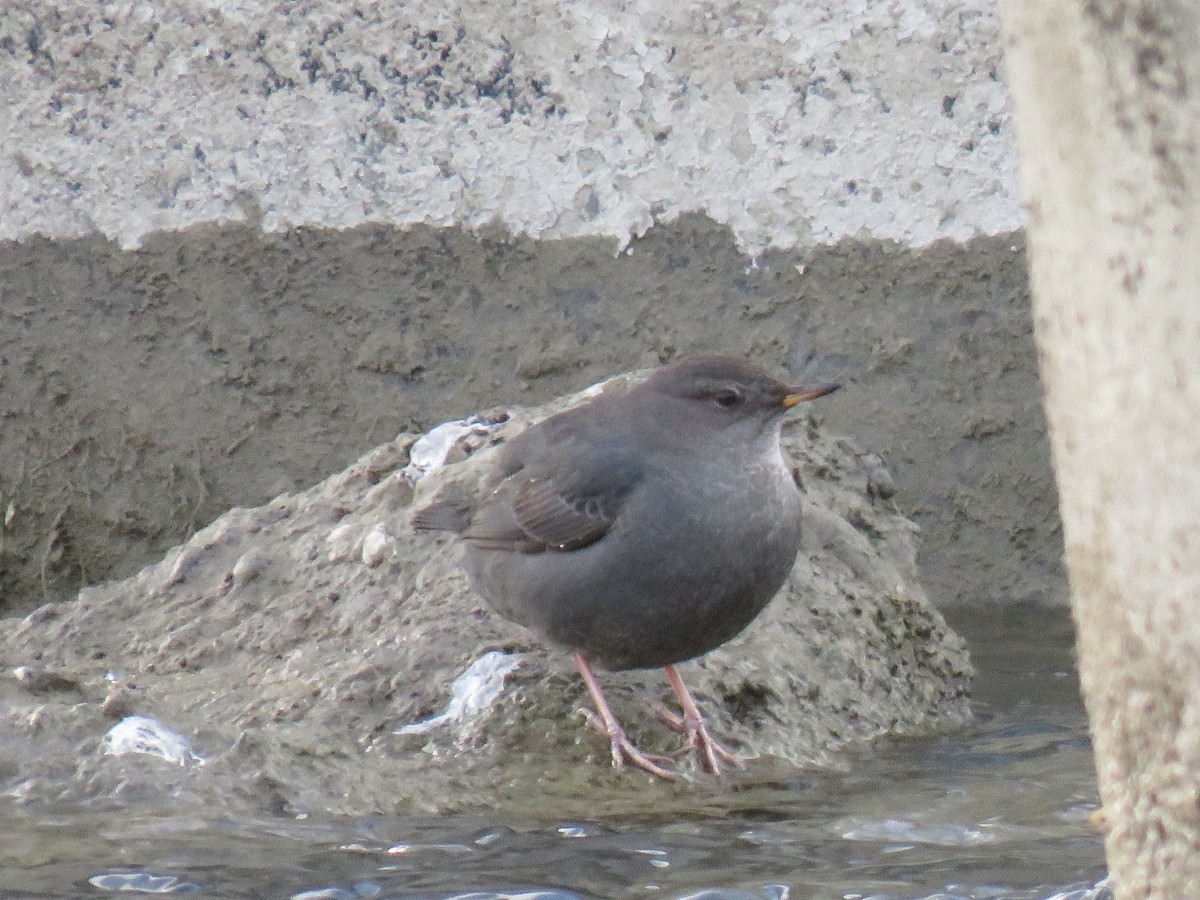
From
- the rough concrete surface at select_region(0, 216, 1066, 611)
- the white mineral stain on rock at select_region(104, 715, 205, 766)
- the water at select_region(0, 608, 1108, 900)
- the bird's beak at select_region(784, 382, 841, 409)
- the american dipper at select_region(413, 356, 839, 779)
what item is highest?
the rough concrete surface at select_region(0, 216, 1066, 611)

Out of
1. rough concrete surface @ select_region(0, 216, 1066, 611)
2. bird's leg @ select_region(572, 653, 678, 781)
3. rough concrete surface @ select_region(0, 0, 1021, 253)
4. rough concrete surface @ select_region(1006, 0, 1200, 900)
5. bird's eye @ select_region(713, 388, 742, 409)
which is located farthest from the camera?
rough concrete surface @ select_region(0, 216, 1066, 611)

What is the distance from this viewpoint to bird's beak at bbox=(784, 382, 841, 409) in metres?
4.32

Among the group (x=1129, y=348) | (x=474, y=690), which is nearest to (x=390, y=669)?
(x=474, y=690)

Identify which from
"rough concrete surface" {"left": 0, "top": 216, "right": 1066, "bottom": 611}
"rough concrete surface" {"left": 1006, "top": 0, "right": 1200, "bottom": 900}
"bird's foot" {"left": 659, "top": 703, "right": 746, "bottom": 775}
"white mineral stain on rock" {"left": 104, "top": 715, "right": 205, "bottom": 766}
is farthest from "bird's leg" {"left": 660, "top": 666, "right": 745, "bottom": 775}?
"rough concrete surface" {"left": 0, "top": 216, "right": 1066, "bottom": 611}

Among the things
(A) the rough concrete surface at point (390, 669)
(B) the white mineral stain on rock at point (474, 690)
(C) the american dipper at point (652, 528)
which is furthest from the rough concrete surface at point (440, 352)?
(B) the white mineral stain on rock at point (474, 690)

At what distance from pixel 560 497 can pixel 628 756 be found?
2.08 feet

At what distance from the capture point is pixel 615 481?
14.3 ft

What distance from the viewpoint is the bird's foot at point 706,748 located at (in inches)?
169

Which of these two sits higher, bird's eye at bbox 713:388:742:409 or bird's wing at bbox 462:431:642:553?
bird's eye at bbox 713:388:742:409

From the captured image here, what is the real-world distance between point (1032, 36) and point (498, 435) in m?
3.38

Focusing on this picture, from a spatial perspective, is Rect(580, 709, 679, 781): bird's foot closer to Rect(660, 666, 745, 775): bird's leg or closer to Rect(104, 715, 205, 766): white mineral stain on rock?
Rect(660, 666, 745, 775): bird's leg

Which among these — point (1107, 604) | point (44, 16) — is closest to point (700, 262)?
point (44, 16)

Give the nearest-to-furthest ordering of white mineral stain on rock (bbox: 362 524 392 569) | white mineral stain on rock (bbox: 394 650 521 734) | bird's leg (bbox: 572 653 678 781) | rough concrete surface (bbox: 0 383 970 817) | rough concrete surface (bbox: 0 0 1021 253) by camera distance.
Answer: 1. rough concrete surface (bbox: 0 383 970 817)
2. bird's leg (bbox: 572 653 678 781)
3. white mineral stain on rock (bbox: 394 650 521 734)
4. white mineral stain on rock (bbox: 362 524 392 569)
5. rough concrete surface (bbox: 0 0 1021 253)

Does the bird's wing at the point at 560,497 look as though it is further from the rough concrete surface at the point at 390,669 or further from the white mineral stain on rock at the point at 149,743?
the white mineral stain on rock at the point at 149,743
